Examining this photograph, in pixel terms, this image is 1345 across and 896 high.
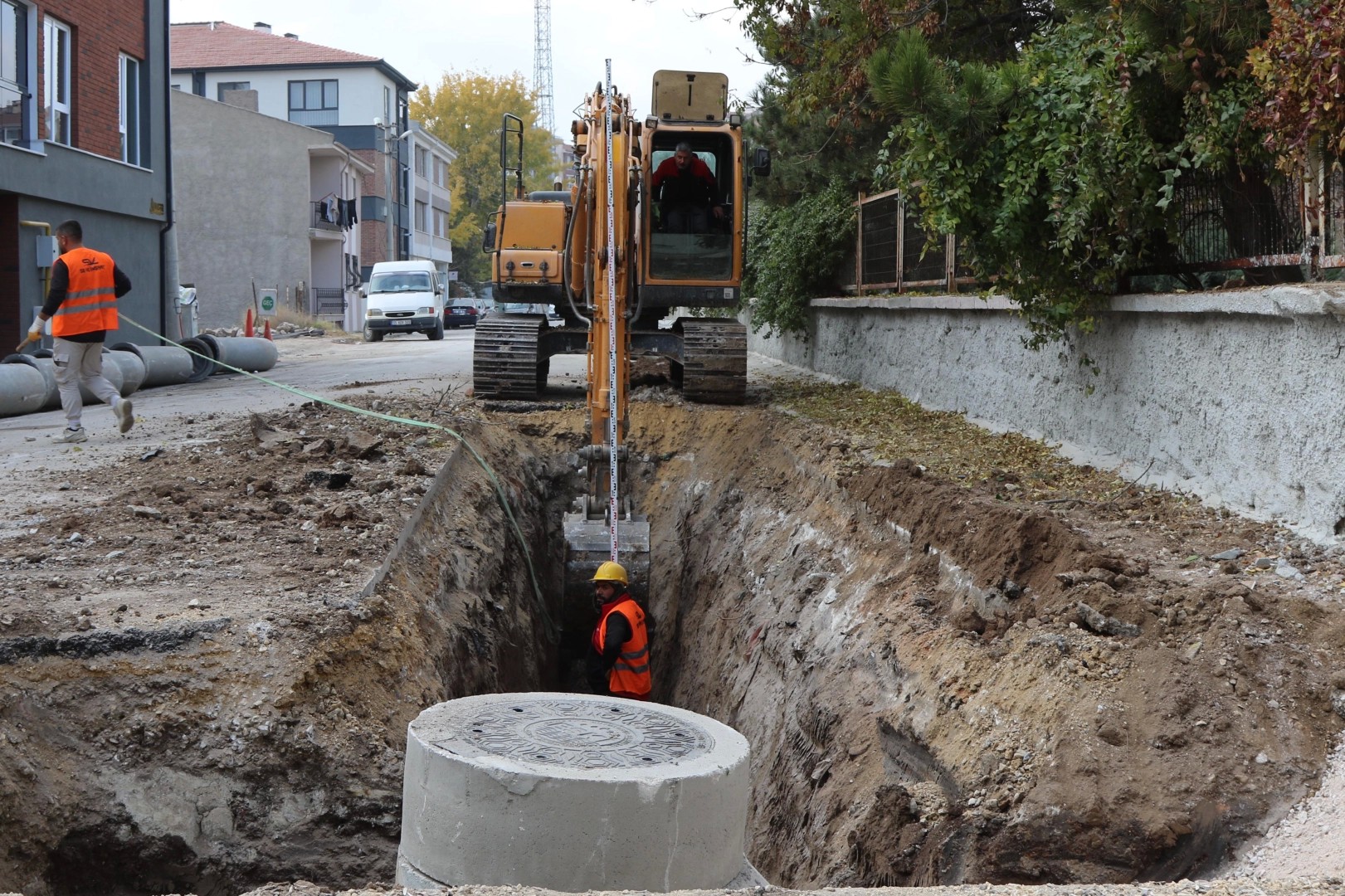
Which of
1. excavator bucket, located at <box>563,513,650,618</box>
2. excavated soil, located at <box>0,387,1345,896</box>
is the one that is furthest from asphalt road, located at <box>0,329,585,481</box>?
excavator bucket, located at <box>563,513,650,618</box>

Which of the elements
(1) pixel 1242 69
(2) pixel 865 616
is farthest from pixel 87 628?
(1) pixel 1242 69

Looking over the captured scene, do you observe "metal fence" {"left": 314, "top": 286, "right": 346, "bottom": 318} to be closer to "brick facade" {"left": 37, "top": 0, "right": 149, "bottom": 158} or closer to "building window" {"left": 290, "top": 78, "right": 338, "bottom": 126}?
"building window" {"left": 290, "top": 78, "right": 338, "bottom": 126}

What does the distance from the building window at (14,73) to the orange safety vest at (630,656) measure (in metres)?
13.5

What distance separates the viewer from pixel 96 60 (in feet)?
64.5

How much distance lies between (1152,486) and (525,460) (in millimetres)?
6446

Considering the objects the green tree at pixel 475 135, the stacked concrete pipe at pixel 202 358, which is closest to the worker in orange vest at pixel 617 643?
the stacked concrete pipe at pixel 202 358

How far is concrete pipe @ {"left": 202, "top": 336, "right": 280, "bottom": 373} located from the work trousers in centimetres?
798

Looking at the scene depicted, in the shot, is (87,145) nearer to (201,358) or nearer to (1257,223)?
(201,358)

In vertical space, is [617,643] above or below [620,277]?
below

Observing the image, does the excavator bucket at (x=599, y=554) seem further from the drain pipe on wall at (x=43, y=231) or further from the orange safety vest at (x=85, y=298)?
the drain pipe on wall at (x=43, y=231)

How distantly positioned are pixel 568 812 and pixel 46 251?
1672 centimetres

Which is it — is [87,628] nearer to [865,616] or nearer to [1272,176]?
[865,616]

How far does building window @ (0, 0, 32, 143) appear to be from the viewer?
1734cm

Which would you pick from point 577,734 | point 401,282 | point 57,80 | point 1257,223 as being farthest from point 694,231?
point 401,282
